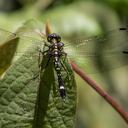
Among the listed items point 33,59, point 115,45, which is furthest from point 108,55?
point 33,59

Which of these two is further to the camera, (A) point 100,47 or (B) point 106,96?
(A) point 100,47

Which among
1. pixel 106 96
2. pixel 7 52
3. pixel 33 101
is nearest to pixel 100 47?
pixel 7 52

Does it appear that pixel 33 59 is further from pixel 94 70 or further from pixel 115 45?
pixel 94 70

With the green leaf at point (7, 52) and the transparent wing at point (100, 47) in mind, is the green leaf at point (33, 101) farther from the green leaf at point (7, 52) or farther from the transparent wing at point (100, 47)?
the transparent wing at point (100, 47)

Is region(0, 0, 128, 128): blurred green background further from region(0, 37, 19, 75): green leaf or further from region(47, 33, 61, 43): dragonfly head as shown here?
region(0, 37, 19, 75): green leaf

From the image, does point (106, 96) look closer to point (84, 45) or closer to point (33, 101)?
point (33, 101)

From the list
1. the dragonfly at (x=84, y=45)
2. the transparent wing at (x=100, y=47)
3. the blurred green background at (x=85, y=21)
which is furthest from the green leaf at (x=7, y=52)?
the blurred green background at (x=85, y=21)
